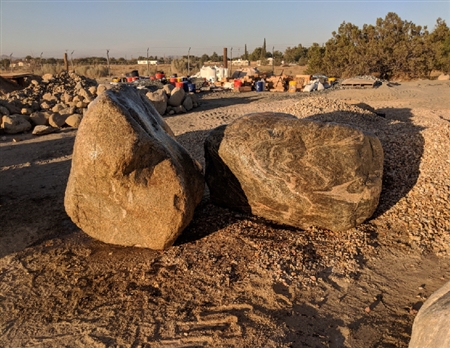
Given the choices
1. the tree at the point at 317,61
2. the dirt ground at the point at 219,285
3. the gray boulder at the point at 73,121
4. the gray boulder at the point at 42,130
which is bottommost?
the dirt ground at the point at 219,285

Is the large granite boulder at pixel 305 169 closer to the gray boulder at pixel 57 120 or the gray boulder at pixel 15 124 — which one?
the gray boulder at pixel 57 120

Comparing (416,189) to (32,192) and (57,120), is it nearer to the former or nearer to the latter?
(32,192)

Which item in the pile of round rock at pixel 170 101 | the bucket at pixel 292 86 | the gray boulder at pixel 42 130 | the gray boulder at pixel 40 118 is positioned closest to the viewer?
the gray boulder at pixel 42 130

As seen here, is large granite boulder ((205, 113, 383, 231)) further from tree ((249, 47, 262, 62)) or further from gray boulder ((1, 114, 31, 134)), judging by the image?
tree ((249, 47, 262, 62))

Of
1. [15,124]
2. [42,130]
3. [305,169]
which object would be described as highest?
[305,169]

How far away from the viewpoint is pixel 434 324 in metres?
2.83

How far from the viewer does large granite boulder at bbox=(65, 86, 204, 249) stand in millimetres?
4117

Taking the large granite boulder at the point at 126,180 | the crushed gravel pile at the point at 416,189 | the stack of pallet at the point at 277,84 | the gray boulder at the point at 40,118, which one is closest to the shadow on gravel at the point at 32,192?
the large granite boulder at the point at 126,180

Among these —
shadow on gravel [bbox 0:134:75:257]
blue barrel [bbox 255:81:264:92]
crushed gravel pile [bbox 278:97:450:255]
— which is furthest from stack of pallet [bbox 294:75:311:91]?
crushed gravel pile [bbox 278:97:450:255]

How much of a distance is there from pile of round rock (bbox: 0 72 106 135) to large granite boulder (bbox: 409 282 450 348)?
11876 millimetres

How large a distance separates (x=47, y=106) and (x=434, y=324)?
47.8 ft

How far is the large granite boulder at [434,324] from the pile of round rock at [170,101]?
39.6 feet

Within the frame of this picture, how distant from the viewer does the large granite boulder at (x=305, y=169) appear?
489 centimetres

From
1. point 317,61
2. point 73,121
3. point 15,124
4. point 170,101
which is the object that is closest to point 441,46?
point 317,61
